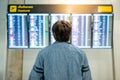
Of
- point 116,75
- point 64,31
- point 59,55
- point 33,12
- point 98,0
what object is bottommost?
point 116,75

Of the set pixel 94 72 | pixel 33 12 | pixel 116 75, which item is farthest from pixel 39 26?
pixel 116 75

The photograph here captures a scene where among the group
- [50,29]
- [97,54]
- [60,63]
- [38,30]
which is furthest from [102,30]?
[60,63]

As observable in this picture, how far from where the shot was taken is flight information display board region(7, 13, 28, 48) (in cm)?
350

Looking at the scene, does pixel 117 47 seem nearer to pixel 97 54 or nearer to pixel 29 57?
pixel 97 54

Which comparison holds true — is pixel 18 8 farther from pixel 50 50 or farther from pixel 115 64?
pixel 115 64

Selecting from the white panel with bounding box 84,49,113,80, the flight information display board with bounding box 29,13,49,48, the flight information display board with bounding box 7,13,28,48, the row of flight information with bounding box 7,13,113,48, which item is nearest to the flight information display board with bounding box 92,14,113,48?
the row of flight information with bounding box 7,13,113,48

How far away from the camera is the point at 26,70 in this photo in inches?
157

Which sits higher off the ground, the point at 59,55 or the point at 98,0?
the point at 98,0

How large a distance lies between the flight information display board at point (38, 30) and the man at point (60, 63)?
117 cm

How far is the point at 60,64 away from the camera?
2283 millimetres

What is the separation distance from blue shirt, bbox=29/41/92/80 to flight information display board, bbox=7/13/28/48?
1275mm

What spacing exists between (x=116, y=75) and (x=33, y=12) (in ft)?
5.55

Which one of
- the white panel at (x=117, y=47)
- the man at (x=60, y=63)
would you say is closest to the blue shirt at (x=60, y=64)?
the man at (x=60, y=63)

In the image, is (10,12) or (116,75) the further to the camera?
(116,75)
